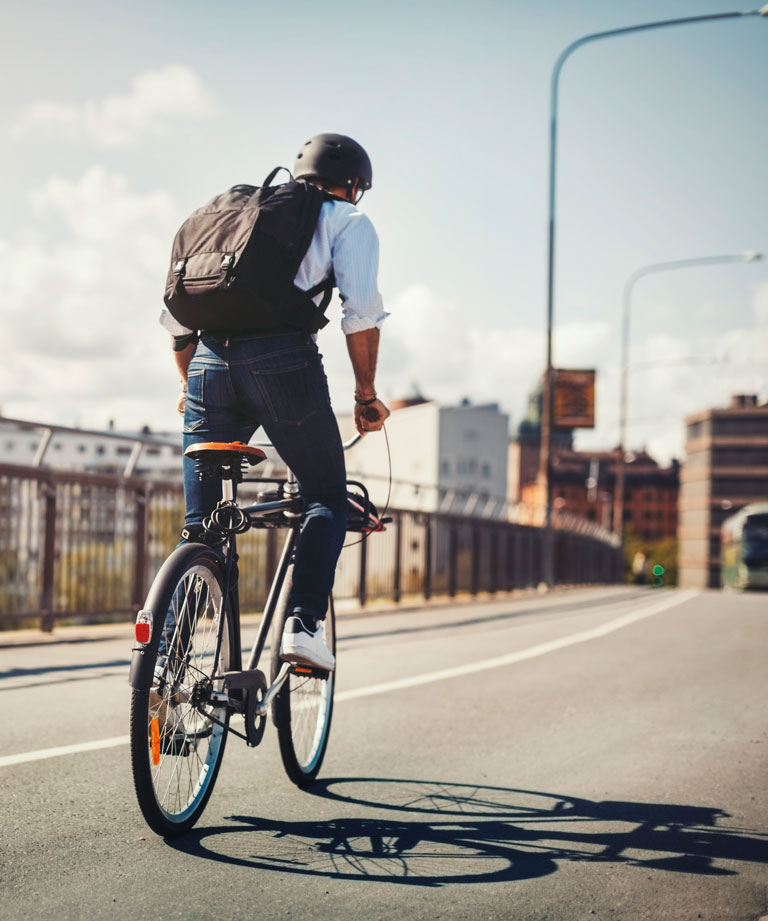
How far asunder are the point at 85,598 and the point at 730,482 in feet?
467

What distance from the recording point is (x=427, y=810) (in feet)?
14.0

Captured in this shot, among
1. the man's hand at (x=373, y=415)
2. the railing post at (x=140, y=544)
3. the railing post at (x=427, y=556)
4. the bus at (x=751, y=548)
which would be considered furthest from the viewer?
the bus at (x=751, y=548)

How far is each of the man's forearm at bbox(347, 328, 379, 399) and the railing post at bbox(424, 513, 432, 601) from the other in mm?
15059

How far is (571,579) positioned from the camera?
36531mm

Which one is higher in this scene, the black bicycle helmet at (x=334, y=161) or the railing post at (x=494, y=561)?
the black bicycle helmet at (x=334, y=161)

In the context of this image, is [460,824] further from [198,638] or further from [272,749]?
[272,749]

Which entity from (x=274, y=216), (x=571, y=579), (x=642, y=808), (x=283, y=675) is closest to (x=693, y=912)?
(x=642, y=808)

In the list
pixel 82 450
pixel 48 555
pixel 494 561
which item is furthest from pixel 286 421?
pixel 494 561

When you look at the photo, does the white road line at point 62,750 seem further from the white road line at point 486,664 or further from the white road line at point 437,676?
the white road line at point 486,664

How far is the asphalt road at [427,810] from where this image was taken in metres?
3.24

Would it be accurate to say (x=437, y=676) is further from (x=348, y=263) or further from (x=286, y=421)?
(x=348, y=263)

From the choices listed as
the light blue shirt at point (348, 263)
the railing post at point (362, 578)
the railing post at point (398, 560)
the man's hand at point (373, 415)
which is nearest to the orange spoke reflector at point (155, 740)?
the man's hand at point (373, 415)

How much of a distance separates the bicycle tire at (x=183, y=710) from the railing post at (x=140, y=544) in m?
7.45

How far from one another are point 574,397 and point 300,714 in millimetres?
26493
